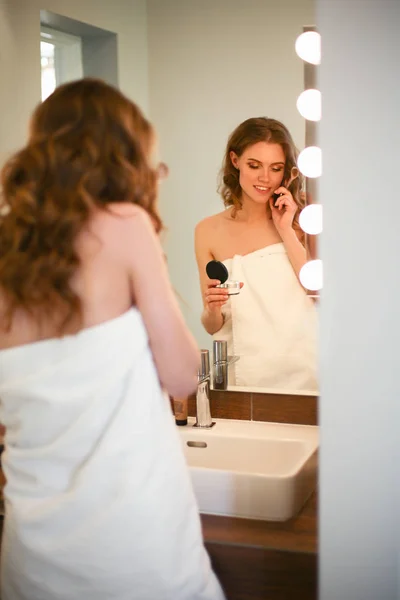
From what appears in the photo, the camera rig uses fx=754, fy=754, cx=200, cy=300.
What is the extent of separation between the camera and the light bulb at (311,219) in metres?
1.67

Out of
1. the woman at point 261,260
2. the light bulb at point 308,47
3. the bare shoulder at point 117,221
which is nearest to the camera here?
the bare shoulder at point 117,221

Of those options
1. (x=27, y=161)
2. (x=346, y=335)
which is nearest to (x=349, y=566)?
(x=346, y=335)

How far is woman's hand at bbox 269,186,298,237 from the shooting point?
1719 mm

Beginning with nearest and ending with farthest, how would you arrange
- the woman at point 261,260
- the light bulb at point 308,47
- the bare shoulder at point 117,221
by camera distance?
the bare shoulder at point 117,221 → the light bulb at point 308,47 → the woman at point 261,260

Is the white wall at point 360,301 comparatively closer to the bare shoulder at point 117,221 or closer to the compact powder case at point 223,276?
the bare shoulder at point 117,221

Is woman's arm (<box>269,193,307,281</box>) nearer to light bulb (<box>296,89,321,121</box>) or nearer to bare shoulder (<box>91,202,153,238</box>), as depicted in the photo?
light bulb (<box>296,89,321,121</box>)

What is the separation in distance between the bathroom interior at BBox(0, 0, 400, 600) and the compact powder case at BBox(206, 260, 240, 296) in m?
0.06

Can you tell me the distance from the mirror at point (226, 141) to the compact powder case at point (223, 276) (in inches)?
0.6

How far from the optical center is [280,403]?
1.82 metres

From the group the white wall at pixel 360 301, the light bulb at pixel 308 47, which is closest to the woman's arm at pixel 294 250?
the light bulb at pixel 308 47

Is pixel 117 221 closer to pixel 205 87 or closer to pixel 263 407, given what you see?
pixel 205 87

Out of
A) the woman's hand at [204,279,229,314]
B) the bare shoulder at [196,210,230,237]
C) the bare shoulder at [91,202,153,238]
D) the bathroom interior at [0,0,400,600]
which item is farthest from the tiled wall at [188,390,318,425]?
the bare shoulder at [91,202,153,238]

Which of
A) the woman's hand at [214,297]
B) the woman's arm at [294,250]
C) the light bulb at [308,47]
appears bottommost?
the woman's hand at [214,297]

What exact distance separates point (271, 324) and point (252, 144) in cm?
42
